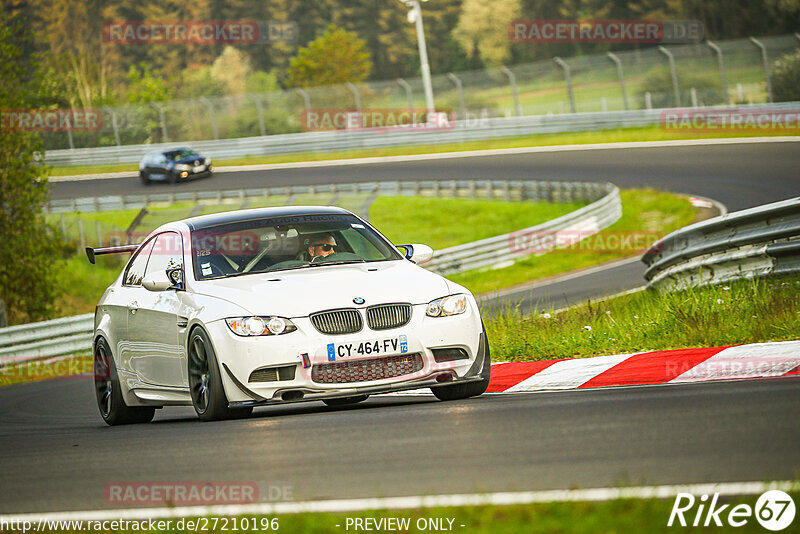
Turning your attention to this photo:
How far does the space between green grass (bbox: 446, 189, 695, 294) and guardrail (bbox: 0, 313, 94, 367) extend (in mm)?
7762

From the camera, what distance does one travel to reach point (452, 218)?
111 ft

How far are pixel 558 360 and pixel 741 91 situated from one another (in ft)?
125

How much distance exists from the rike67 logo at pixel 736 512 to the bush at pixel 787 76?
127 feet

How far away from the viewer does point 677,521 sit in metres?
3.84

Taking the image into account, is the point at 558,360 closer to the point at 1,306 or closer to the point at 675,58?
the point at 1,306

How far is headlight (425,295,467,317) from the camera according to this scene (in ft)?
26.1

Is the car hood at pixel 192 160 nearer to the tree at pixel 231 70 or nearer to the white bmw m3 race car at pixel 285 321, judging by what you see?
the white bmw m3 race car at pixel 285 321

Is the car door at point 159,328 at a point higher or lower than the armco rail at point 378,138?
higher

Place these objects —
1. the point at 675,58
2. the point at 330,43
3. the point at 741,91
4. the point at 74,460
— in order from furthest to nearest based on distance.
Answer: the point at 330,43, the point at 741,91, the point at 675,58, the point at 74,460

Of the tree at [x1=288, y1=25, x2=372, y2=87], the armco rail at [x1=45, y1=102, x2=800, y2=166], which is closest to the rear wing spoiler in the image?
the armco rail at [x1=45, y1=102, x2=800, y2=166]

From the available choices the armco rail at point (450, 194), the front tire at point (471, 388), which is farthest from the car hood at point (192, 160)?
the front tire at point (471, 388)

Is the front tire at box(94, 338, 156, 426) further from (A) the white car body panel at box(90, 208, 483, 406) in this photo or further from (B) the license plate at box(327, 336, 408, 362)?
(B) the license plate at box(327, 336, 408, 362)

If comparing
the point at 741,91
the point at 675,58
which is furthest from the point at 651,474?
the point at 741,91

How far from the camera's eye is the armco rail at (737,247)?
10273 millimetres
